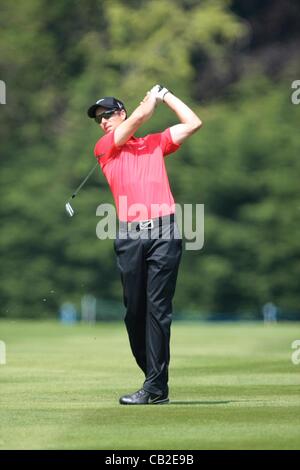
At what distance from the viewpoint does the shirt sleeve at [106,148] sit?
10.1m

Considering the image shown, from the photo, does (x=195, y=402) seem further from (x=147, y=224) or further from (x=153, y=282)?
(x=147, y=224)

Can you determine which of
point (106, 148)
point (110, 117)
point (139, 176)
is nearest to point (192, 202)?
point (110, 117)

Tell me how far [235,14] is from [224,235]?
15391 millimetres

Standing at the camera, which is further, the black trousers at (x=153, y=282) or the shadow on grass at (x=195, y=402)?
the shadow on grass at (x=195, y=402)

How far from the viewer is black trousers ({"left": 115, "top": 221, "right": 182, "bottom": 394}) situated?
999 centimetres

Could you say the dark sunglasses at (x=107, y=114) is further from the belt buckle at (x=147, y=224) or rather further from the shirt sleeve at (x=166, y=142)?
the belt buckle at (x=147, y=224)

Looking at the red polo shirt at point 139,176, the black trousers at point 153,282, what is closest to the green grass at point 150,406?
the black trousers at point 153,282

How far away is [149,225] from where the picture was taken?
32.7 feet

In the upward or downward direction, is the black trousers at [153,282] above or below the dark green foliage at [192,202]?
below

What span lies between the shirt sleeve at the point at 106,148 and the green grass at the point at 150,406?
64.5 inches

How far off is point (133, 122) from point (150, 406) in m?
1.84

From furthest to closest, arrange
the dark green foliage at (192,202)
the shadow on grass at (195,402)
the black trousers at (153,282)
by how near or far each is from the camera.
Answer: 1. the dark green foliage at (192,202)
2. the shadow on grass at (195,402)
3. the black trousers at (153,282)
